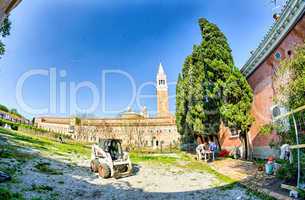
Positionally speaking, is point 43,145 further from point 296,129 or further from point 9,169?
point 296,129

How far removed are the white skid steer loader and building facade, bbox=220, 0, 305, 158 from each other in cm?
721

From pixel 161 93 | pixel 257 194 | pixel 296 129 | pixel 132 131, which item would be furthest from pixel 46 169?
pixel 161 93

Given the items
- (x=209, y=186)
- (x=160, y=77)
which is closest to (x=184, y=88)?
(x=209, y=186)

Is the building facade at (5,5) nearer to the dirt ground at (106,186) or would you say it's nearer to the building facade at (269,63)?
the dirt ground at (106,186)

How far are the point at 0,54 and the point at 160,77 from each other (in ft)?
216

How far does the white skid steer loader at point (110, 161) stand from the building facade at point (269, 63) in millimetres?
7210

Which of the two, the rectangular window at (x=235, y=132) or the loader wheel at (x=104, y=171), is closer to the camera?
the loader wheel at (x=104, y=171)

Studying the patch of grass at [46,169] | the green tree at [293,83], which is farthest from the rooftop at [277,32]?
the patch of grass at [46,169]

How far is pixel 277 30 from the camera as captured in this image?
468 inches

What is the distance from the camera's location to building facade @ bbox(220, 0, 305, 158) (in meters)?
10.5

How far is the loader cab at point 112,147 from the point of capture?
1255cm

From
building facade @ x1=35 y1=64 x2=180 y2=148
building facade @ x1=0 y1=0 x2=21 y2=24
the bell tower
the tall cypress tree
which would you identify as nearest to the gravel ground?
the tall cypress tree

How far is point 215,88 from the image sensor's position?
15.6 metres

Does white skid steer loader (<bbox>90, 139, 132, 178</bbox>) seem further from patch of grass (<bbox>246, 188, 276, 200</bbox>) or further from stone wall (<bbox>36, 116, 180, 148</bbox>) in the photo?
stone wall (<bbox>36, 116, 180, 148</bbox>)
